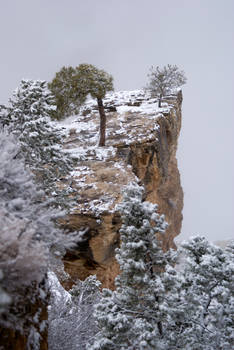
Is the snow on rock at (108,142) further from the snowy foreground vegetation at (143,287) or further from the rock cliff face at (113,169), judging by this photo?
the snowy foreground vegetation at (143,287)

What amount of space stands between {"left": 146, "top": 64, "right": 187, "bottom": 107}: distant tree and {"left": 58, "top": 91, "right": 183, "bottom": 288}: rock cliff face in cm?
136

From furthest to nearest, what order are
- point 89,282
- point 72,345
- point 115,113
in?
1. point 115,113
2. point 89,282
3. point 72,345

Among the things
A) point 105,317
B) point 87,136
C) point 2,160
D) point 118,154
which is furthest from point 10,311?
point 87,136

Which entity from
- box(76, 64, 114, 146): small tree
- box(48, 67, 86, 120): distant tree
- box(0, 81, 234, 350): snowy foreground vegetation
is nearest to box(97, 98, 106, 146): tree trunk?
box(76, 64, 114, 146): small tree

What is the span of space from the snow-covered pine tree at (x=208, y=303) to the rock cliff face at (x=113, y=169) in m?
5.25

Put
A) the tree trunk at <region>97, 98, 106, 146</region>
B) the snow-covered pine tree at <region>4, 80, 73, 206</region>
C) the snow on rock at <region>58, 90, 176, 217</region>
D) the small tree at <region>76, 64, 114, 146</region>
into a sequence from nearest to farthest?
the snow-covered pine tree at <region>4, 80, 73, 206</region> → the snow on rock at <region>58, 90, 176, 217</region> → the small tree at <region>76, 64, 114, 146</region> → the tree trunk at <region>97, 98, 106, 146</region>

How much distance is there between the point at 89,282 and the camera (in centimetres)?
1388

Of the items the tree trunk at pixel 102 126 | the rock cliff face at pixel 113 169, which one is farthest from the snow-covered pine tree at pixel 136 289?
the tree trunk at pixel 102 126

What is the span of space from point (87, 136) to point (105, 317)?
17.0 meters

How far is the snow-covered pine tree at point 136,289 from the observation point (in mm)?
6387

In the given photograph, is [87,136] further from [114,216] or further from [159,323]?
[159,323]

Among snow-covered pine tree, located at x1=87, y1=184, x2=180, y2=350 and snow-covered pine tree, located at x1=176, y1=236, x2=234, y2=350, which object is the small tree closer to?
snow-covered pine tree, located at x1=87, y1=184, x2=180, y2=350

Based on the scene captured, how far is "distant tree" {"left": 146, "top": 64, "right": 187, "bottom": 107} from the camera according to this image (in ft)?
79.9

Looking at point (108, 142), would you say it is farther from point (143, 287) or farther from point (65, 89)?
point (143, 287)
